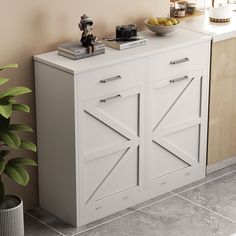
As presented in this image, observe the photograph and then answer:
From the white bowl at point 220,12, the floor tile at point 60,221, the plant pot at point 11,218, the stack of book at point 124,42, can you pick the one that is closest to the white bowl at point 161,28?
the stack of book at point 124,42

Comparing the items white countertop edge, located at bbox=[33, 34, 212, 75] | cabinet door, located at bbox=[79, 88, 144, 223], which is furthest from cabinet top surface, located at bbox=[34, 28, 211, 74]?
cabinet door, located at bbox=[79, 88, 144, 223]

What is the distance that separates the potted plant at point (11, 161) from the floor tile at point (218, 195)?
46.3 inches

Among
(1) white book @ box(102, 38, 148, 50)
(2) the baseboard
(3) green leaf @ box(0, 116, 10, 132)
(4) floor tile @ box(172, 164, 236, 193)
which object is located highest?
(1) white book @ box(102, 38, 148, 50)

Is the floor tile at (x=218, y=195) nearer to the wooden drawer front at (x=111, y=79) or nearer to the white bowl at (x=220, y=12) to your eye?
the wooden drawer front at (x=111, y=79)

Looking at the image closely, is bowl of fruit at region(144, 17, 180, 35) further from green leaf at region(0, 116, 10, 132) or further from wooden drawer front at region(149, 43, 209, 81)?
green leaf at region(0, 116, 10, 132)

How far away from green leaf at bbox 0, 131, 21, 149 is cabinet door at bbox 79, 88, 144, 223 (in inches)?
18.2

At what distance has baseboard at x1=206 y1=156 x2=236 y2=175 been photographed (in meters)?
4.79

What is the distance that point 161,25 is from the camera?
14.5 feet

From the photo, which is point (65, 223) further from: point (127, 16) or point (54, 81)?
point (127, 16)

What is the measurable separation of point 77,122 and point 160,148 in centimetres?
73

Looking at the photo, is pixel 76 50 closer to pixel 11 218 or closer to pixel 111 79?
pixel 111 79

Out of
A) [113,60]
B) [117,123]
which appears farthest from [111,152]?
[113,60]

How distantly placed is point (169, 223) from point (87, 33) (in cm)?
120

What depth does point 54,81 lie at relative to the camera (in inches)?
155
